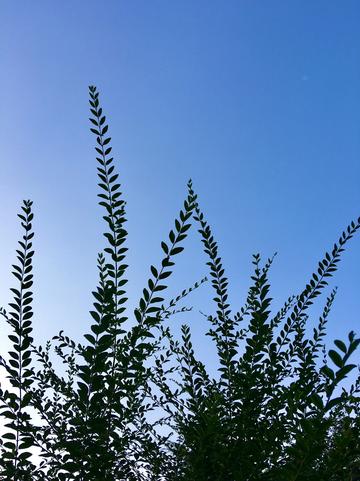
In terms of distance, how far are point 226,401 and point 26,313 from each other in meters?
1.33

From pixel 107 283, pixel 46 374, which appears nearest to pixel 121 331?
pixel 107 283

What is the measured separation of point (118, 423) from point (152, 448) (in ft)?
3.48

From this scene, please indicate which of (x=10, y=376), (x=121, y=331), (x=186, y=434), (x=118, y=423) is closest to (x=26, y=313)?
(x=10, y=376)

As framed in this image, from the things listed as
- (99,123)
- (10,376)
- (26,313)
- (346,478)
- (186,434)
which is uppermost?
(99,123)

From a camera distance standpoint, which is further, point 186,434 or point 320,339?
point 320,339

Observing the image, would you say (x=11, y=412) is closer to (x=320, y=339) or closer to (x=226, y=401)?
(x=226, y=401)

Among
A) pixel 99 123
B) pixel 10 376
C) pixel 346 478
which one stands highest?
pixel 99 123

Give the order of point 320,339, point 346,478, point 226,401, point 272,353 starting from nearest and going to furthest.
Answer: point 346,478 < point 226,401 < point 272,353 < point 320,339

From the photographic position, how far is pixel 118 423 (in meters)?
2.59

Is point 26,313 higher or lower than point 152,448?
higher

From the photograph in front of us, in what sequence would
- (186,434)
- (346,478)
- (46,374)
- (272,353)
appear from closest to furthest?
(346,478) < (186,434) < (272,353) < (46,374)

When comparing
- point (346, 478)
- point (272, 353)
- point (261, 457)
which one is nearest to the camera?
point (346, 478)

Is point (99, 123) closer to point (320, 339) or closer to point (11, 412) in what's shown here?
point (11, 412)

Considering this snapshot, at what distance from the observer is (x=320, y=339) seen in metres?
4.18
